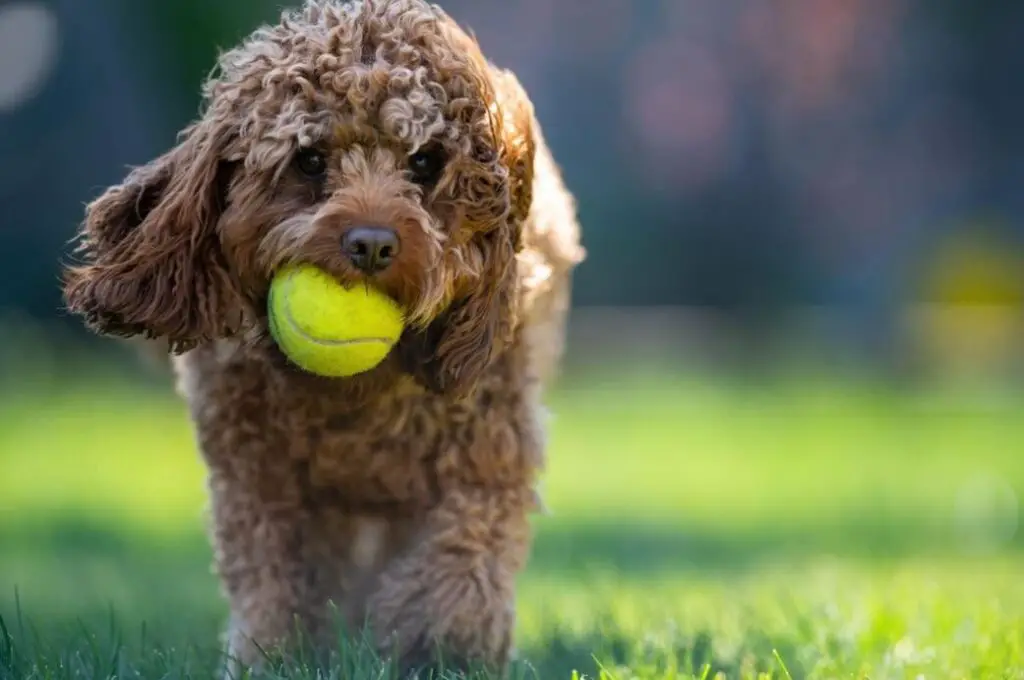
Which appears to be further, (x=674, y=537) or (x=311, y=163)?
(x=674, y=537)

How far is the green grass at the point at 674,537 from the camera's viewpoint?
4363 mm

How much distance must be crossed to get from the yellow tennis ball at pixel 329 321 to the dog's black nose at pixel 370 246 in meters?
0.07

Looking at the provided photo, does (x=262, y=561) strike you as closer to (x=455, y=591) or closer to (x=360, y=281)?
(x=455, y=591)

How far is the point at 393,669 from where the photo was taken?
3.96 m

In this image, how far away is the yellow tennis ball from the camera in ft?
12.4

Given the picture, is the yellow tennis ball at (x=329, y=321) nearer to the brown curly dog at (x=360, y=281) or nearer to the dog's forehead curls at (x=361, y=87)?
the brown curly dog at (x=360, y=281)

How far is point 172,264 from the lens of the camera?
407 centimetres

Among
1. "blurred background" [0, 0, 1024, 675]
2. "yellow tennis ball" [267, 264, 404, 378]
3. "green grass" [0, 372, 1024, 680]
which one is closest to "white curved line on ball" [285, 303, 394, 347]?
"yellow tennis ball" [267, 264, 404, 378]

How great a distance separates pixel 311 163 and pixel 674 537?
13.5 feet

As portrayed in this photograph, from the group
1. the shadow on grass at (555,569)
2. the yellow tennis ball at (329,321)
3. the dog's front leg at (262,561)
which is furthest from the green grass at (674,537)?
the yellow tennis ball at (329,321)

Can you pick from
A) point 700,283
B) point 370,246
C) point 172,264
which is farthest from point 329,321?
point 700,283

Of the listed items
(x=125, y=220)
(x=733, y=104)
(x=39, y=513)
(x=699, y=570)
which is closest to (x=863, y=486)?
(x=699, y=570)

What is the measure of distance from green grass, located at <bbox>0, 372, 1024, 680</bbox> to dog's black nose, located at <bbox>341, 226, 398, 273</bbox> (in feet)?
2.93

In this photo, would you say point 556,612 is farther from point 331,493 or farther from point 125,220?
point 125,220
